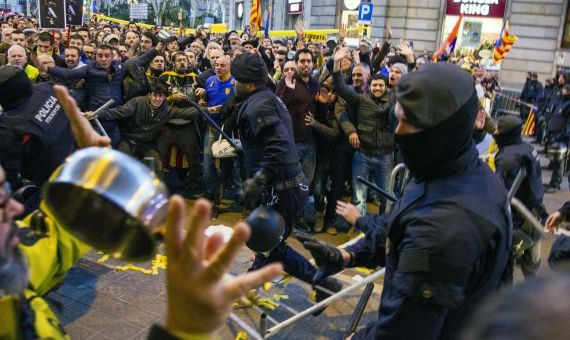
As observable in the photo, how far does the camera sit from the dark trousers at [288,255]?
14.0 ft

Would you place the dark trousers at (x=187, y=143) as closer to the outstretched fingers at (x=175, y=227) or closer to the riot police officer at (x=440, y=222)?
the riot police officer at (x=440, y=222)

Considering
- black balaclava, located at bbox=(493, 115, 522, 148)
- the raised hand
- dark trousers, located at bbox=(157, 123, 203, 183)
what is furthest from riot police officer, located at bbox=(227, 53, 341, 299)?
dark trousers, located at bbox=(157, 123, 203, 183)

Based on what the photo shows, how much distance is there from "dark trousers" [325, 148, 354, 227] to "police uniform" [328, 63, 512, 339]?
171 inches

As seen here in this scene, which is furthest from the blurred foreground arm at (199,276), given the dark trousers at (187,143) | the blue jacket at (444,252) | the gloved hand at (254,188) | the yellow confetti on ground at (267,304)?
the dark trousers at (187,143)

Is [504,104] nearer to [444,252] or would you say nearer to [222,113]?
[222,113]

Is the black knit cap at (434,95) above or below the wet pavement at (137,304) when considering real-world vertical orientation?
above

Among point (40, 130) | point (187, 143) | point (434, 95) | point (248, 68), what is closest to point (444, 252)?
point (434, 95)

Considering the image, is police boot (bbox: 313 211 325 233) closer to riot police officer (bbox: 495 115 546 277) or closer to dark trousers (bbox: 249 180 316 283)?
dark trousers (bbox: 249 180 316 283)

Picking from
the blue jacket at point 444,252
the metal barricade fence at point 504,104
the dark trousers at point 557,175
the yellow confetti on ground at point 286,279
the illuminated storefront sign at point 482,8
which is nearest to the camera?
the blue jacket at point 444,252

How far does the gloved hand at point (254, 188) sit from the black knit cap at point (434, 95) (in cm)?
225

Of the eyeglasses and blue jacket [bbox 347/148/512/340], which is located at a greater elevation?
the eyeglasses

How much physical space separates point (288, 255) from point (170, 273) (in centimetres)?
313

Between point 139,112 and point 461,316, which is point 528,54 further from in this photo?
point 461,316

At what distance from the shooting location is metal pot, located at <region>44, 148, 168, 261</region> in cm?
159
